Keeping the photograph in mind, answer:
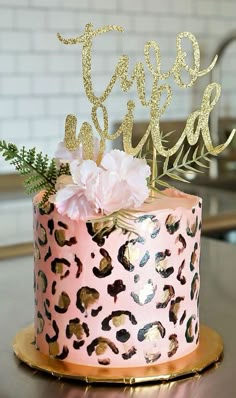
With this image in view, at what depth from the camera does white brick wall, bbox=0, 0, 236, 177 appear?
2365 mm

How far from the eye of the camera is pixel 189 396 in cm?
78

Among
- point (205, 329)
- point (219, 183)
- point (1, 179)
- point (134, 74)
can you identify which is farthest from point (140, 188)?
point (219, 183)

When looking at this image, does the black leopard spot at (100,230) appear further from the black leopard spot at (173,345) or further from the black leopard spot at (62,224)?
the black leopard spot at (173,345)

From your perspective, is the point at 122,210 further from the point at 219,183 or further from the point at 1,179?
the point at 219,183

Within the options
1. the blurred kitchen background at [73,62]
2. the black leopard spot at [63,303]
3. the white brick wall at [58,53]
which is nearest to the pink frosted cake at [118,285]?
the black leopard spot at [63,303]

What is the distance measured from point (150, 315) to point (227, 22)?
222 centimetres

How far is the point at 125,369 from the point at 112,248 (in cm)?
13

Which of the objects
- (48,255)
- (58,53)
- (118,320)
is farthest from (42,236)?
(58,53)

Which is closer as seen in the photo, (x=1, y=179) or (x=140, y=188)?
(x=140, y=188)

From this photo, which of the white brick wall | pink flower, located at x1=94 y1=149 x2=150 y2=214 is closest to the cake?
pink flower, located at x1=94 y1=149 x2=150 y2=214

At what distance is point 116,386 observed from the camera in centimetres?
80

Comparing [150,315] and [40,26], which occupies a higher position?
[40,26]

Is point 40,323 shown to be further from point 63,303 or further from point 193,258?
point 193,258

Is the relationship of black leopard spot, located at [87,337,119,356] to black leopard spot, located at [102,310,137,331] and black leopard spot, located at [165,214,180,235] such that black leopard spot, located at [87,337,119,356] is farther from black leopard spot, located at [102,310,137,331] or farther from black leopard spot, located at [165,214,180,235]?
black leopard spot, located at [165,214,180,235]
